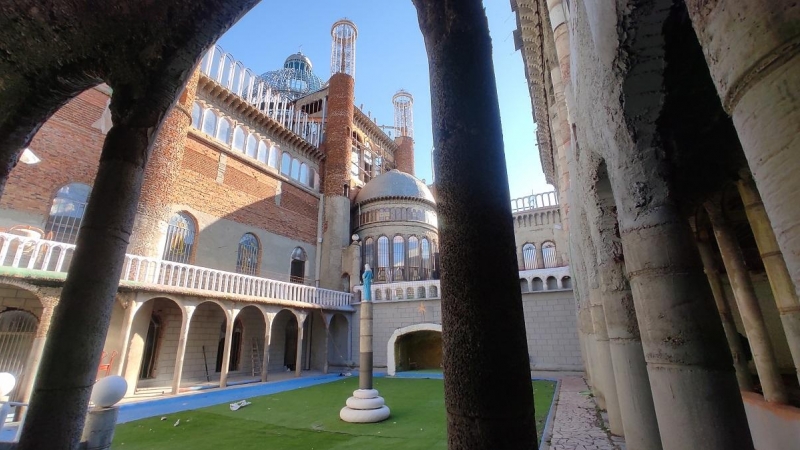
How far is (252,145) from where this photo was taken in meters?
19.9

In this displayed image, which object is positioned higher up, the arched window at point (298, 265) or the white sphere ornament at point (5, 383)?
the arched window at point (298, 265)

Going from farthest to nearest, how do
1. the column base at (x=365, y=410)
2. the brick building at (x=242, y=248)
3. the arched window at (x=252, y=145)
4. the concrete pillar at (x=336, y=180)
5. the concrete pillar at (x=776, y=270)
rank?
1. the concrete pillar at (x=336, y=180)
2. the arched window at (x=252, y=145)
3. the brick building at (x=242, y=248)
4. the column base at (x=365, y=410)
5. the concrete pillar at (x=776, y=270)

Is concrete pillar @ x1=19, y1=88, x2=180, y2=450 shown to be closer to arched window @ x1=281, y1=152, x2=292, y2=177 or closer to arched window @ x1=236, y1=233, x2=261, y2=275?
arched window @ x1=236, y1=233, x2=261, y2=275

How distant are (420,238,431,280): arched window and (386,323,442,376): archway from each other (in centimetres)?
377

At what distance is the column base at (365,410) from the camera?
772cm

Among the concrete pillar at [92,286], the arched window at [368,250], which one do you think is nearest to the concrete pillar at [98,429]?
the concrete pillar at [92,286]

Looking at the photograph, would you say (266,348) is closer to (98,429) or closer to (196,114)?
(196,114)

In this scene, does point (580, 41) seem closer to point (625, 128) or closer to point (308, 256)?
point (625, 128)

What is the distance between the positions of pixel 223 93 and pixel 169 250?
8.63m

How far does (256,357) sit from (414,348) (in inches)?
339

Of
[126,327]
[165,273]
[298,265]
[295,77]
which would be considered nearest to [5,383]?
[126,327]

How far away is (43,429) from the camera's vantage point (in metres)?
2.41

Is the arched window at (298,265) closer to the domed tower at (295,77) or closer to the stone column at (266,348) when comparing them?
the stone column at (266,348)

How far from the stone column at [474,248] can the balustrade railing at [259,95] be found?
19676mm
